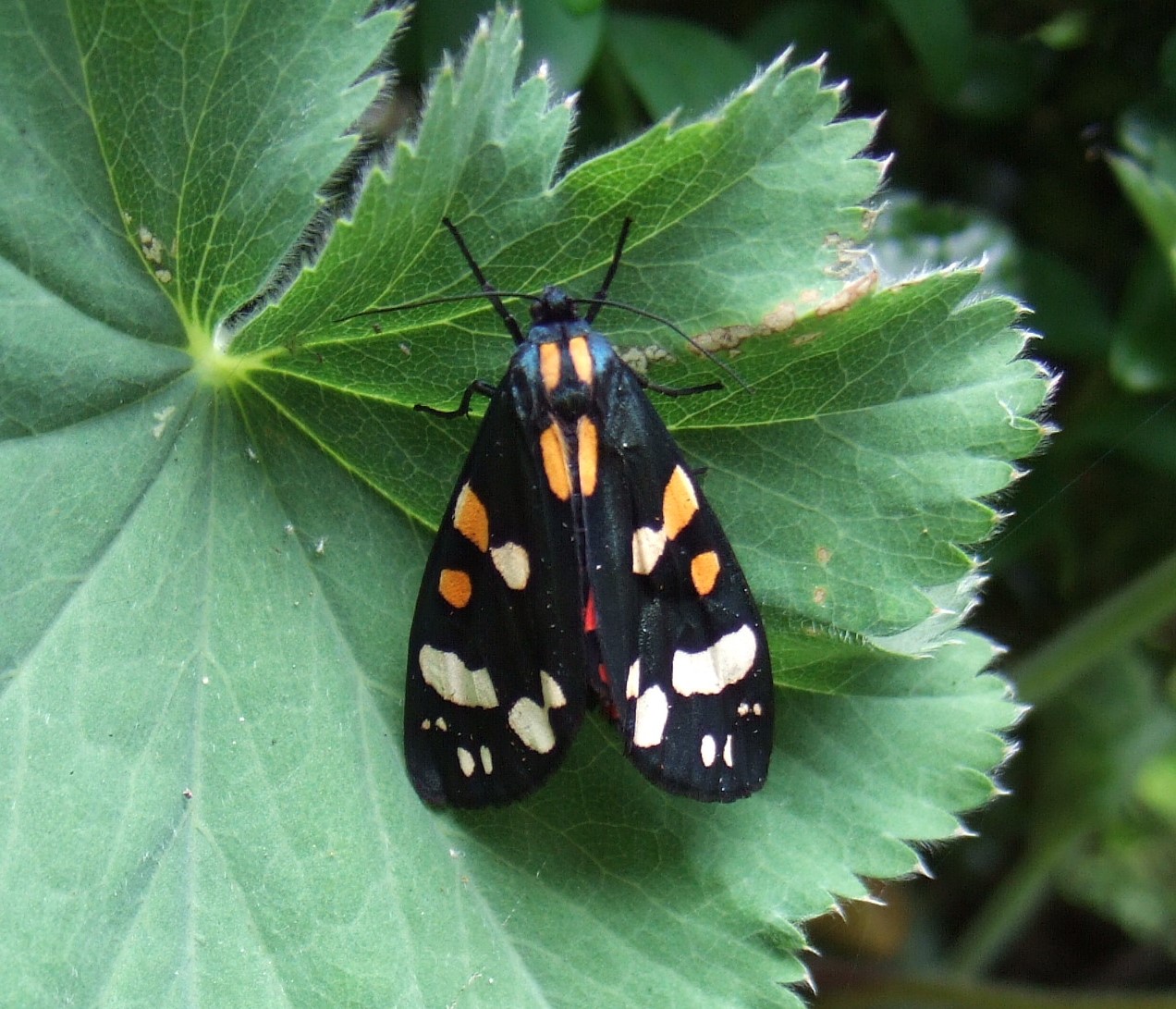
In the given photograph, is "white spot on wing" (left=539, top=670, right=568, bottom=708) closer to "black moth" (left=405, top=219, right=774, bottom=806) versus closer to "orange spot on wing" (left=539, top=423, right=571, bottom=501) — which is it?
"black moth" (left=405, top=219, right=774, bottom=806)

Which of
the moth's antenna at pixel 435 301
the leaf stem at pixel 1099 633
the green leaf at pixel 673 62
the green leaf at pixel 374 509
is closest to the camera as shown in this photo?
the green leaf at pixel 374 509

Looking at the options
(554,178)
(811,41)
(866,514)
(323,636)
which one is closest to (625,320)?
(554,178)

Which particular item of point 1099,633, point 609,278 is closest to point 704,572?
point 609,278

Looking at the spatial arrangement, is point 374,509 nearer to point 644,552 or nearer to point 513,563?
point 513,563

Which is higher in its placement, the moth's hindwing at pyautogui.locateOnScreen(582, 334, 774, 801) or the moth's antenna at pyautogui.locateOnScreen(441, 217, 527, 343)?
the moth's antenna at pyautogui.locateOnScreen(441, 217, 527, 343)

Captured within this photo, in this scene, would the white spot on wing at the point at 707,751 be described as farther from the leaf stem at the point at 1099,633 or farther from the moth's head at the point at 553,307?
the leaf stem at the point at 1099,633

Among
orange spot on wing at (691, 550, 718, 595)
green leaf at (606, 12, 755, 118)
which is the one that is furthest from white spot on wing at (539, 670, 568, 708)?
green leaf at (606, 12, 755, 118)

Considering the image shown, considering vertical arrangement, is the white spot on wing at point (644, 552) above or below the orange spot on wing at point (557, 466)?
below

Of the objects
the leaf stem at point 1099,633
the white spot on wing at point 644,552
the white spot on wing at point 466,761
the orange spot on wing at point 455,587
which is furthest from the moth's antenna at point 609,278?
the leaf stem at point 1099,633
